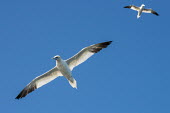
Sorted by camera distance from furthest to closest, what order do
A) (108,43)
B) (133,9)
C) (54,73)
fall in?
(133,9)
(54,73)
(108,43)

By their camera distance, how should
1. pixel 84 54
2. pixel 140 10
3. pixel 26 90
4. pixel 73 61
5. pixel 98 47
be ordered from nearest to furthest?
pixel 98 47, pixel 84 54, pixel 73 61, pixel 26 90, pixel 140 10

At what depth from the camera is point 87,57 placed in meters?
26.5

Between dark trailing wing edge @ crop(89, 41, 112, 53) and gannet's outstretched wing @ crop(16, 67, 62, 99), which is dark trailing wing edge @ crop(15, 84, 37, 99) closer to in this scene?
gannet's outstretched wing @ crop(16, 67, 62, 99)

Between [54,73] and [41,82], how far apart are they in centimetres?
122

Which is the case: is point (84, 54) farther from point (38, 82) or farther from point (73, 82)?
point (38, 82)

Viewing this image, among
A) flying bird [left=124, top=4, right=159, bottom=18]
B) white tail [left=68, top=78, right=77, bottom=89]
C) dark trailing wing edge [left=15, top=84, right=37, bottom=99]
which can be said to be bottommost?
white tail [left=68, top=78, right=77, bottom=89]

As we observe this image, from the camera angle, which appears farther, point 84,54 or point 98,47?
point 84,54

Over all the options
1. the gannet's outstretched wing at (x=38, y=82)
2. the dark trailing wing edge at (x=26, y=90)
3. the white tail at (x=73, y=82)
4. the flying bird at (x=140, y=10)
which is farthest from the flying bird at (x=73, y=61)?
the flying bird at (x=140, y=10)

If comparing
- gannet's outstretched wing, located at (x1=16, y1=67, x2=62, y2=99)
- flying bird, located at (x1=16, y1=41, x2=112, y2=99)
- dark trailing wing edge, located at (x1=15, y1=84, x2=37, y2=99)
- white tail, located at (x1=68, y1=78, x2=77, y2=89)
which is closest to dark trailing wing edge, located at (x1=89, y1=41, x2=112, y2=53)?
flying bird, located at (x1=16, y1=41, x2=112, y2=99)

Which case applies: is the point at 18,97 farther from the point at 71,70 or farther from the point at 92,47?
the point at 92,47

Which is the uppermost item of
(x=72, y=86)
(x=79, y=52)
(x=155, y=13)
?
(x=155, y=13)

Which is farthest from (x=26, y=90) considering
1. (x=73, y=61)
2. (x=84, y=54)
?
(x=84, y=54)

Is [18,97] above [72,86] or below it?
above

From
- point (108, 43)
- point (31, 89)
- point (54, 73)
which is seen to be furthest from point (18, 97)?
point (108, 43)
